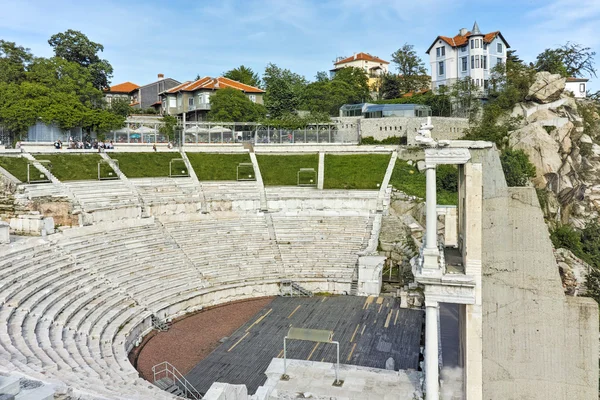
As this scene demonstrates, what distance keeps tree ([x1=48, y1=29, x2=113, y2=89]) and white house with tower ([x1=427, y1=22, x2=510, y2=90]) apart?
37802mm

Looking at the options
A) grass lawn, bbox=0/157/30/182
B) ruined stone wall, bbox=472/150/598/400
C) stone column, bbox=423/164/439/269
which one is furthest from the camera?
grass lawn, bbox=0/157/30/182

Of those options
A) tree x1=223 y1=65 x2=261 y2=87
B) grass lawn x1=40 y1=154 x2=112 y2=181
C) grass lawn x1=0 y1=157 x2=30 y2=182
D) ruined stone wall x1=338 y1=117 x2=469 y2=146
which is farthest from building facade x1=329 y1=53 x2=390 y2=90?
grass lawn x1=0 y1=157 x2=30 y2=182

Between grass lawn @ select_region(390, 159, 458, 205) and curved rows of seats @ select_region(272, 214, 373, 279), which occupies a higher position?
grass lawn @ select_region(390, 159, 458, 205)

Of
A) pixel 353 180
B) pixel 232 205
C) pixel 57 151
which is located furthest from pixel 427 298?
pixel 57 151

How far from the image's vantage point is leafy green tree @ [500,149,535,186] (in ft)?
115

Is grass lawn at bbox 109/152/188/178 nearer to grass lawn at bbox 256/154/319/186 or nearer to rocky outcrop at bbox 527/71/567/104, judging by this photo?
grass lawn at bbox 256/154/319/186

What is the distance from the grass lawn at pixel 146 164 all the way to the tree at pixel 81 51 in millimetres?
21480

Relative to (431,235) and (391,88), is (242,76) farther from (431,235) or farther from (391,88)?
(431,235)

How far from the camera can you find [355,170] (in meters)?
37.7

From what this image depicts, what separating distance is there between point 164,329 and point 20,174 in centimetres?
1473

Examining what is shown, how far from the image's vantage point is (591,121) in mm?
48875

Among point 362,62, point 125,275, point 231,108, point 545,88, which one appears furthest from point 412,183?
point 362,62

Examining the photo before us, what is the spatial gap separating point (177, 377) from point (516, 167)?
1126 inches

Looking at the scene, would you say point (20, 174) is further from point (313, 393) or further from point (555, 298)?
point (555, 298)
